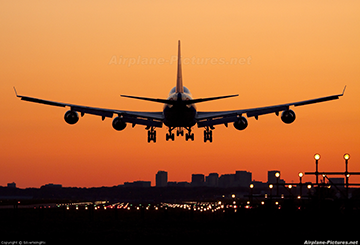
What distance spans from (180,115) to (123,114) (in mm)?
7600

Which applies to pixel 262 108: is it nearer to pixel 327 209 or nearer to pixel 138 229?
pixel 327 209

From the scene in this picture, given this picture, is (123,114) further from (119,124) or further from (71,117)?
(71,117)

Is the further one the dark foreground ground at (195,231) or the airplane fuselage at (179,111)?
the airplane fuselage at (179,111)

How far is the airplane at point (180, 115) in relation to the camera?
6469cm

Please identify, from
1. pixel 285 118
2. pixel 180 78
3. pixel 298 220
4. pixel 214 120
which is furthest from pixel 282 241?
pixel 180 78

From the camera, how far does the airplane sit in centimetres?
6469

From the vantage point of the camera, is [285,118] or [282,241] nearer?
[282,241]

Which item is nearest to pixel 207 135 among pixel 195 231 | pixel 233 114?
pixel 233 114

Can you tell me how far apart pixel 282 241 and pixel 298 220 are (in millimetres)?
19584

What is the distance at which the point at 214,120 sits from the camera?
71875 millimetres

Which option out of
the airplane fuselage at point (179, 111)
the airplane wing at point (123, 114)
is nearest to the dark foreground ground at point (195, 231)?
the airplane fuselage at point (179, 111)

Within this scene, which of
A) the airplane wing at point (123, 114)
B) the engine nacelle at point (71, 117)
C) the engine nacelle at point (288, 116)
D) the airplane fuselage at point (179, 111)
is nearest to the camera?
the airplane wing at point (123, 114)

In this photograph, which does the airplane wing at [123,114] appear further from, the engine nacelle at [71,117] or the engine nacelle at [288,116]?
the engine nacelle at [288,116]

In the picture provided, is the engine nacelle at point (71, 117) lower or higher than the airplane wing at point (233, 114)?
lower
